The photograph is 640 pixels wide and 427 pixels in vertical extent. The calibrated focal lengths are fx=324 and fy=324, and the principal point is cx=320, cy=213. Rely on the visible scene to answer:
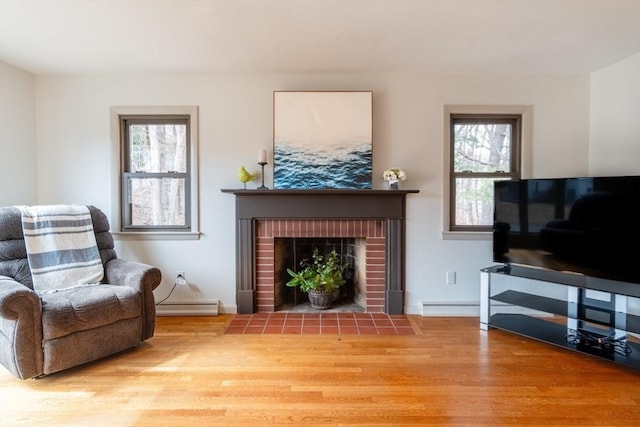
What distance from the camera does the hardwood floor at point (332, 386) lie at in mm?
1681

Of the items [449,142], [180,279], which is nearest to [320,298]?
[180,279]

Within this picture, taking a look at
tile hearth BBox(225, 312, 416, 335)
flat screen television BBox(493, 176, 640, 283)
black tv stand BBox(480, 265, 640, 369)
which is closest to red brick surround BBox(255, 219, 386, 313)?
tile hearth BBox(225, 312, 416, 335)

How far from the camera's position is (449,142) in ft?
10.0

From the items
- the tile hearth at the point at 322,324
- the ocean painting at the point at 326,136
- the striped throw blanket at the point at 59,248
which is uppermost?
the ocean painting at the point at 326,136

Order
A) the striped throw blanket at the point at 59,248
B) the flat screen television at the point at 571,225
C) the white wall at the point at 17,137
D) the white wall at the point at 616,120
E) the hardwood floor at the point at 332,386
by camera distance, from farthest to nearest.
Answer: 1. the white wall at the point at 17,137
2. the white wall at the point at 616,120
3. the striped throw blanket at the point at 59,248
4. the flat screen television at the point at 571,225
5. the hardwood floor at the point at 332,386

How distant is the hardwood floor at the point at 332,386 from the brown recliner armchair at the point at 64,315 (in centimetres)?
13

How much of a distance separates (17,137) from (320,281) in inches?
119

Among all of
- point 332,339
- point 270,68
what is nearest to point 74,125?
point 270,68

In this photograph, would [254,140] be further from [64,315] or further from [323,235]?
[64,315]

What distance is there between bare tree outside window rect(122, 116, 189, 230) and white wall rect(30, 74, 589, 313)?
178mm

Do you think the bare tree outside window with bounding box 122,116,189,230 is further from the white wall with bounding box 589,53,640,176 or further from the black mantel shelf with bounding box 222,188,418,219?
the white wall with bounding box 589,53,640,176

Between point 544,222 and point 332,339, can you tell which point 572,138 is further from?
point 332,339

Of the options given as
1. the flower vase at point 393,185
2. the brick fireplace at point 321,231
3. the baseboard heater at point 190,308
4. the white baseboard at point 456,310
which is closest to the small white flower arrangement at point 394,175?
the flower vase at point 393,185

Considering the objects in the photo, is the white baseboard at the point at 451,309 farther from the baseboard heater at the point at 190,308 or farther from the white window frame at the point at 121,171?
the white window frame at the point at 121,171
